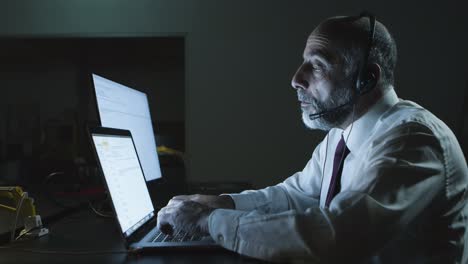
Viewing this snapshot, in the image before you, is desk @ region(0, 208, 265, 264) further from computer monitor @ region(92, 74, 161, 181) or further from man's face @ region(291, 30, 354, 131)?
man's face @ region(291, 30, 354, 131)

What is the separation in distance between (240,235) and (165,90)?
17.1 feet

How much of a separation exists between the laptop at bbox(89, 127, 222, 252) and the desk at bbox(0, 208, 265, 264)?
3cm

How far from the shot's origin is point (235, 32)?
9.45ft

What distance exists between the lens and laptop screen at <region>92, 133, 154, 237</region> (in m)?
0.77

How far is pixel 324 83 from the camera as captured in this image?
1.04 meters

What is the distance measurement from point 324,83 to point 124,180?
63cm

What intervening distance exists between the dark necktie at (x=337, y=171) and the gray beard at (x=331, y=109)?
0.08 meters

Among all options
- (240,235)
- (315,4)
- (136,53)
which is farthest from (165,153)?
(136,53)

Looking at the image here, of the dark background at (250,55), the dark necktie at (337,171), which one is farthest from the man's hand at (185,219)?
the dark background at (250,55)

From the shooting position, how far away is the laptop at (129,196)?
29.6 inches

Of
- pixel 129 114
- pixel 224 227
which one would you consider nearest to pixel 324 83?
pixel 224 227

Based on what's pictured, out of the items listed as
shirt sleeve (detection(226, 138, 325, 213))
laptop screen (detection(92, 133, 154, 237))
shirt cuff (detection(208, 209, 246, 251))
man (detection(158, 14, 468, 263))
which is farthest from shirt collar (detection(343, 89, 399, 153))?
laptop screen (detection(92, 133, 154, 237))

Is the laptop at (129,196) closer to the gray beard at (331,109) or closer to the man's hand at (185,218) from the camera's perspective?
the man's hand at (185,218)

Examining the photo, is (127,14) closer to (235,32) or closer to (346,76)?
(235,32)
